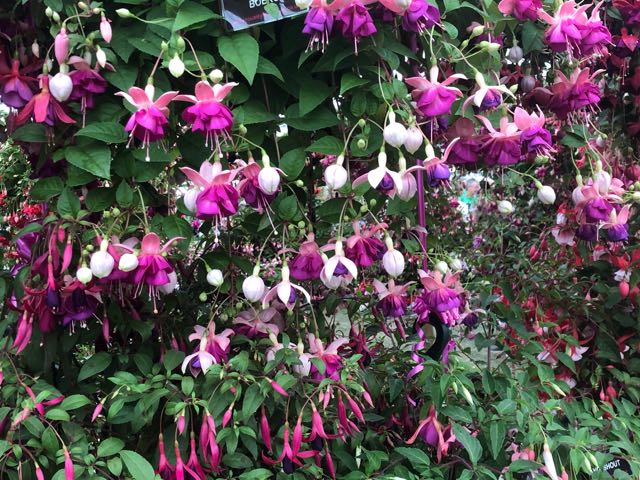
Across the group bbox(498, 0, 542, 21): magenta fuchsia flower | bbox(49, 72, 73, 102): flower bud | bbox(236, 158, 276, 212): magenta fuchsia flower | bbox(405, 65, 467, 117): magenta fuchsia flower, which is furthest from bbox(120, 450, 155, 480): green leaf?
bbox(498, 0, 542, 21): magenta fuchsia flower

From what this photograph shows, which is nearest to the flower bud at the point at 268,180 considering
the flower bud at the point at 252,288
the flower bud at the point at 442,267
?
the flower bud at the point at 252,288

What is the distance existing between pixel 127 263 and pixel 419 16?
17.6 inches

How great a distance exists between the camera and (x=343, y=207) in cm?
85

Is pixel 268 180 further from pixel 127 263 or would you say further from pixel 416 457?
pixel 416 457

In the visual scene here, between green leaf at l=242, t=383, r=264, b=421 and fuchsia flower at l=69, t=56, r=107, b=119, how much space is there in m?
0.41

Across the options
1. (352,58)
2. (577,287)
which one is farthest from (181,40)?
(577,287)

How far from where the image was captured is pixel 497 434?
0.87 m

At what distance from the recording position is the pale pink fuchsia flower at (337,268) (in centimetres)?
77

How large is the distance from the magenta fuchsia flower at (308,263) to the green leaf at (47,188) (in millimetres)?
340

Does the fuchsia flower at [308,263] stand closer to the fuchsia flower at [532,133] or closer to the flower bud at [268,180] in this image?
the flower bud at [268,180]

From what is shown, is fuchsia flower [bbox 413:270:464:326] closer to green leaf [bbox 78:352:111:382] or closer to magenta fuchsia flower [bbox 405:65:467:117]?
magenta fuchsia flower [bbox 405:65:467:117]

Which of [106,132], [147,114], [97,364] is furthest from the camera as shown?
[97,364]

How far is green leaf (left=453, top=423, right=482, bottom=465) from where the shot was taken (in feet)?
2.78

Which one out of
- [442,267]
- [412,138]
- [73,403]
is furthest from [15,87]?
[442,267]
